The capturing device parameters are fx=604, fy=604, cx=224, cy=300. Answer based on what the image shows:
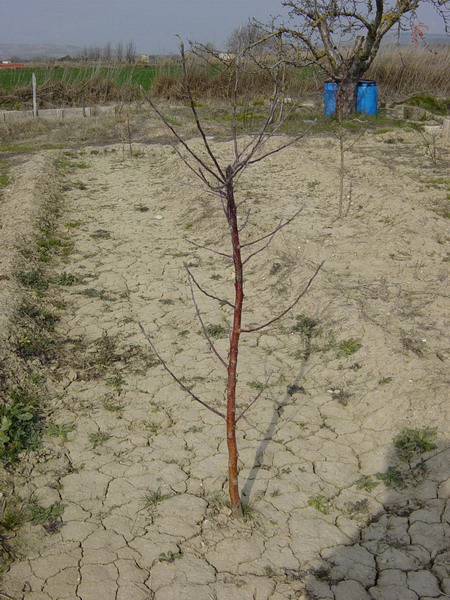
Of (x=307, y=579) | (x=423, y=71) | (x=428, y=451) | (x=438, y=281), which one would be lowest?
(x=307, y=579)

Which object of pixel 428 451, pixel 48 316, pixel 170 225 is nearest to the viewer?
pixel 428 451

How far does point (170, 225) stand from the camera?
24.9 ft

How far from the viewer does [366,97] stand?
14156mm

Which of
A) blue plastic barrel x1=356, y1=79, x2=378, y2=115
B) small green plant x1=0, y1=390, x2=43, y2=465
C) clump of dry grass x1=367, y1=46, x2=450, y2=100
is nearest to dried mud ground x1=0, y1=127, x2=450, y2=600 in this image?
small green plant x1=0, y1=390, x2=43, y2=465

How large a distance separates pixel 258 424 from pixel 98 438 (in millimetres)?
1024

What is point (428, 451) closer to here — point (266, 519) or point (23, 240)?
point (266, 519)

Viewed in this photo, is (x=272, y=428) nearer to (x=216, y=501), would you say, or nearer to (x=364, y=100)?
(x=216, y=501)

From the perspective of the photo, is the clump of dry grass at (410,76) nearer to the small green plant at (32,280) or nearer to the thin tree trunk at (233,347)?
the small green plant at (32,280)

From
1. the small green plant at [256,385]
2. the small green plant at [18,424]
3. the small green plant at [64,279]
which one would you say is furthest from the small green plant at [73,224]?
the small green plant at [256,385]

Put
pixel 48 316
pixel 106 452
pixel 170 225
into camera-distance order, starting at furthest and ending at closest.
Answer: pixel 170 225, pixel 48 316, pixel 106 452

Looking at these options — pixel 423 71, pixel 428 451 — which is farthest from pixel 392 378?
pixel 423 71

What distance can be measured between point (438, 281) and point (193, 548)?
11.4 ft

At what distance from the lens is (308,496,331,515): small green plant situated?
3.24m

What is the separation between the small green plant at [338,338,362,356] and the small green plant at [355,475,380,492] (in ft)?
4.08
